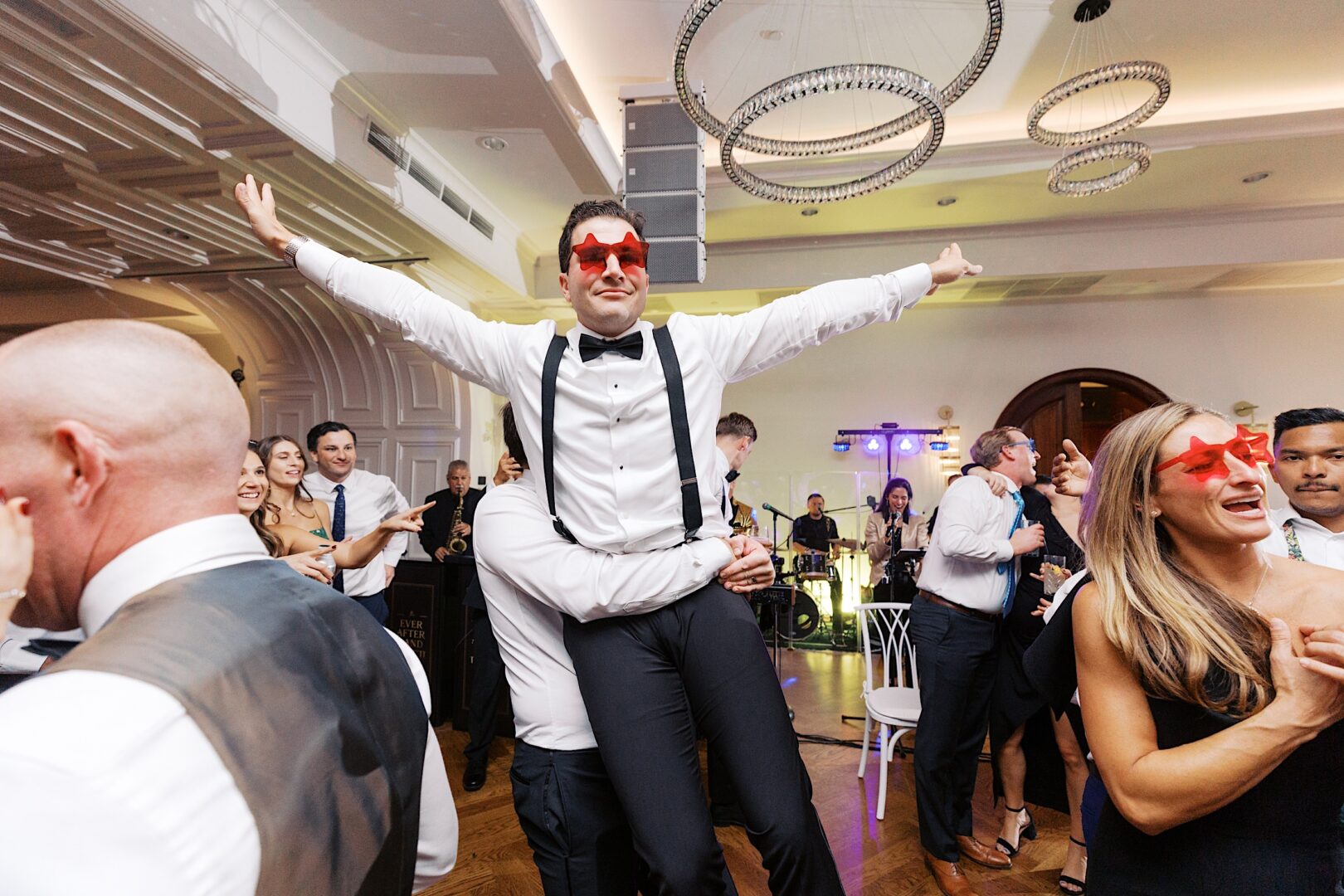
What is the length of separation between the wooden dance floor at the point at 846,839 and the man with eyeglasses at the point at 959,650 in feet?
0.39

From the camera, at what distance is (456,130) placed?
460cm

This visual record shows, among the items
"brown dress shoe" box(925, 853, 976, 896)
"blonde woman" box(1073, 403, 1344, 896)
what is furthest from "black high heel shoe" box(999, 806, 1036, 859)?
"blonde woman" box(1073, 403, 1344, 896)

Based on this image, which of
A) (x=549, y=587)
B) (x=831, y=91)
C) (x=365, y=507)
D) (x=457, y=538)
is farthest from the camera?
(x=457, y=538)

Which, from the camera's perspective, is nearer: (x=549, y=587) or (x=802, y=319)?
(x=549, y=587)

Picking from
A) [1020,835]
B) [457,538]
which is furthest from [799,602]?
[1020,835]

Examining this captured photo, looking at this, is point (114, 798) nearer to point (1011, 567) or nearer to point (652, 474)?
point (652, 474)

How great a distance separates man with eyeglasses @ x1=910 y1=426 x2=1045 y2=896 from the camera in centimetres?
269

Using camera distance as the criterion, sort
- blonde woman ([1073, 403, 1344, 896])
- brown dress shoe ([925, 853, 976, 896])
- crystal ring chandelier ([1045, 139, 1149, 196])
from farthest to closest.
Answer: crystal ring chandelier ([1045, 139, 1149, 196])
brown dress shoe ([925, 853, 976, 896])
blonde woman ([1073, 403, 1344, 896])

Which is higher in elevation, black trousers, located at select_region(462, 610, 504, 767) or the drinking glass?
the drinking glass

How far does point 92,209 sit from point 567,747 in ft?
17.1

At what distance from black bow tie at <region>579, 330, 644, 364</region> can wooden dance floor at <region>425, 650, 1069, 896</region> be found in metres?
2.13

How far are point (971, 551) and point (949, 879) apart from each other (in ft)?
4.04

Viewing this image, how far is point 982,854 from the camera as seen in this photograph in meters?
2.74

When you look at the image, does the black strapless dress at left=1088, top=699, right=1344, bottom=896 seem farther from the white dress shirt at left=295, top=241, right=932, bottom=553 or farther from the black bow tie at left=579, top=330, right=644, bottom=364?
the black bow tie at left=579, top=330, right=644, bottom=364
